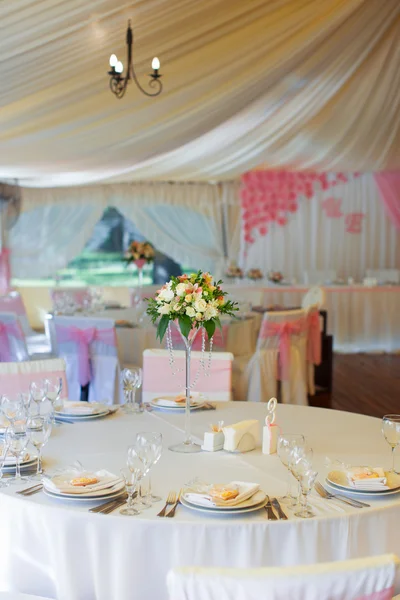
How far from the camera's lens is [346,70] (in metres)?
5.80

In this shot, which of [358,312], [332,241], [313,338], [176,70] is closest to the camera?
[176,70]

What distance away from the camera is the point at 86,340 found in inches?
227

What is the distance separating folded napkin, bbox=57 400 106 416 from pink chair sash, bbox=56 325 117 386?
229cm

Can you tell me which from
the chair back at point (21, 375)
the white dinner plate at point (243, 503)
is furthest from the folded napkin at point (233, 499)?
the chair back at point (21, 375)

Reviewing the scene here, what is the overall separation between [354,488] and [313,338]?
4190mm

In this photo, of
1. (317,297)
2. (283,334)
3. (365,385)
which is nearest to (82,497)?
(283,334)

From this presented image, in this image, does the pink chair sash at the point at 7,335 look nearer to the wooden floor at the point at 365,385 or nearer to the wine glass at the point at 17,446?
the wooden floor at the point at 365,385

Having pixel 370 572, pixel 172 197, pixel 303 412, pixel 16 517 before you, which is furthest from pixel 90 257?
pixel 370 572

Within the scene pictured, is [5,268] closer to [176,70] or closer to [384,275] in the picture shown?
[384,275]

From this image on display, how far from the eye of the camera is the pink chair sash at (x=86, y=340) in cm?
576

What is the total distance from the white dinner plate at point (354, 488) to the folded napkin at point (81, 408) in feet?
3.75

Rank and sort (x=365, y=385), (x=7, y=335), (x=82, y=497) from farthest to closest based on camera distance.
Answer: (x=365, y=385) < (x=7, y=335) < (x=82, y=497)

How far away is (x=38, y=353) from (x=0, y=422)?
3612 millimetres

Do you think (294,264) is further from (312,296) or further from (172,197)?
(312,296)
